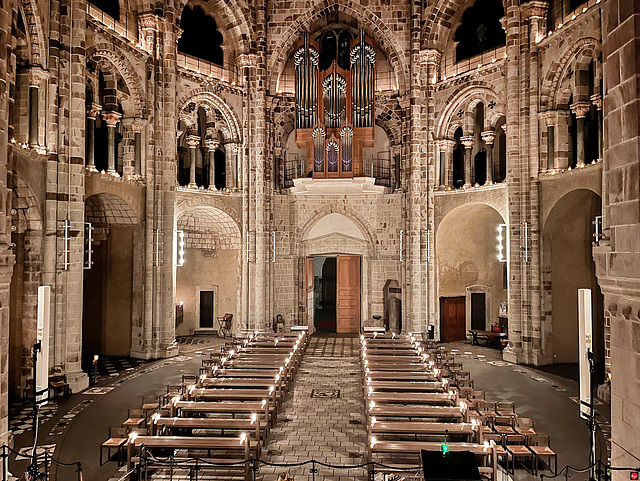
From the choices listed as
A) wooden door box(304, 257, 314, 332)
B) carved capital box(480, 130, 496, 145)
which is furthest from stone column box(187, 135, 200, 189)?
carved capital box(480, 130, 496, 145)

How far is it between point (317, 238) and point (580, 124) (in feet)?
40.6

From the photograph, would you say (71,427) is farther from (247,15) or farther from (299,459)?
(247,15)

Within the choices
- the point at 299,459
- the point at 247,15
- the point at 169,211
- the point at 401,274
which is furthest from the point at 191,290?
the point at 299,459

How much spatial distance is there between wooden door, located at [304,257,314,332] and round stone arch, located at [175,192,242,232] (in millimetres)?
3937

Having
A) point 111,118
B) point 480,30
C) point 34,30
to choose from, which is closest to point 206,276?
point 111,118

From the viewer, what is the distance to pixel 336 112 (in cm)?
2289

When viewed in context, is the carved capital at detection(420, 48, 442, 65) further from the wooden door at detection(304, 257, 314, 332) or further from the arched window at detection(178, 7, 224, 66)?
the wooden door at detection(304, 257, 314, 332)

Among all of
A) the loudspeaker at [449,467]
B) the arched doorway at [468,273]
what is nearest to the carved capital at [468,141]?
the arched doorway at [468,273]

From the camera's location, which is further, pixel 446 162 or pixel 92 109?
pixel 446 162

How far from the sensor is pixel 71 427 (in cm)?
1207

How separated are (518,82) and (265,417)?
1551 cm

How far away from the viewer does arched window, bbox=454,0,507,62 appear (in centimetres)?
2294

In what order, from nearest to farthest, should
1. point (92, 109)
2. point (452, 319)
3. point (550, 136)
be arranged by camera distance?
point (92, 109) → point (550, 136) → point (452, 319)

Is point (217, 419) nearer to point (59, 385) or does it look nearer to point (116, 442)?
point (116, 442)
